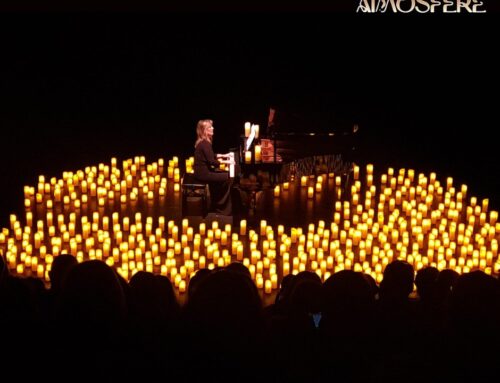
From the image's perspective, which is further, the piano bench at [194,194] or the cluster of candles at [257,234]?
the piano bench at [194,194]

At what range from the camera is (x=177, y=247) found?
7.89 meters

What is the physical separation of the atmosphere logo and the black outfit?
13.3ft

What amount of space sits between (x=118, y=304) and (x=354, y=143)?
6.51m

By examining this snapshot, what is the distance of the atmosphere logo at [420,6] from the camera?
1125 cm

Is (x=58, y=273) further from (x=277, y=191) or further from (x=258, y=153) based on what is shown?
(x=277, y=191)

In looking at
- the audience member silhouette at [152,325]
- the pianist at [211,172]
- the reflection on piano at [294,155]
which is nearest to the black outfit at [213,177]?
the pianist at [211,172]

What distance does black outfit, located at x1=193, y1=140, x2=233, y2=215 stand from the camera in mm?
8706

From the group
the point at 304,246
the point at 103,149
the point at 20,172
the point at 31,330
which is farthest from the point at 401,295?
the point at 103,149

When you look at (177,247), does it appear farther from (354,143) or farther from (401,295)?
(401,295)

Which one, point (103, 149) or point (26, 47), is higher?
point (26, 47)

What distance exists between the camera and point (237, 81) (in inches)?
478

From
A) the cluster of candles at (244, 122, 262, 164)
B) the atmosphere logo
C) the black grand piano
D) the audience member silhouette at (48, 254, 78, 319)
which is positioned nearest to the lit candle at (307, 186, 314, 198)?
the black grand piano

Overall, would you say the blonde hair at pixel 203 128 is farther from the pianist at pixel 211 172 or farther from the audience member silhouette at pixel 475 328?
the audience member silhouette at pixel 475 328

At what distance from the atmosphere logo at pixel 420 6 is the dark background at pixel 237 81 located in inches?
5.7
